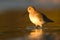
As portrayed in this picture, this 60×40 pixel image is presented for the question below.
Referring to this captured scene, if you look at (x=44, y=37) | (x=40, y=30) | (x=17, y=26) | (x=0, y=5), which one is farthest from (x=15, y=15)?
(x=44, y=37)

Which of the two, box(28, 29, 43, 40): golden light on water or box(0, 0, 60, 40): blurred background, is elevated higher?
box(0, 0, 60, 40): blurred background

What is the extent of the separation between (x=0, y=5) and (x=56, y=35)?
933 centimetres

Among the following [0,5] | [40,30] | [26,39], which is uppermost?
[0,5]

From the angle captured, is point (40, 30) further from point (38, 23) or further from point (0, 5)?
point (0, 5)

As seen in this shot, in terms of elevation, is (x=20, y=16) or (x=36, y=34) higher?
(x=20, y=16)

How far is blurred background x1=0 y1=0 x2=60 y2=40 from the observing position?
43.5 feet

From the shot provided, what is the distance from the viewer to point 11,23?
1584 cm

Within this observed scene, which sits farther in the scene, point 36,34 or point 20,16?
point 20,16

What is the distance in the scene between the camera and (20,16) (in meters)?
18.3

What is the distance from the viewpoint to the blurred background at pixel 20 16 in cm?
1326

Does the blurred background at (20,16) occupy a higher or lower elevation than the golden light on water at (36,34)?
higher

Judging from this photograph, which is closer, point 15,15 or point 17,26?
point 17,26

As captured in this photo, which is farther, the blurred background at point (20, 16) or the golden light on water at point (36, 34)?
the blurred background at point (20, 16)

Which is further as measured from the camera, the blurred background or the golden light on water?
the blurred background
